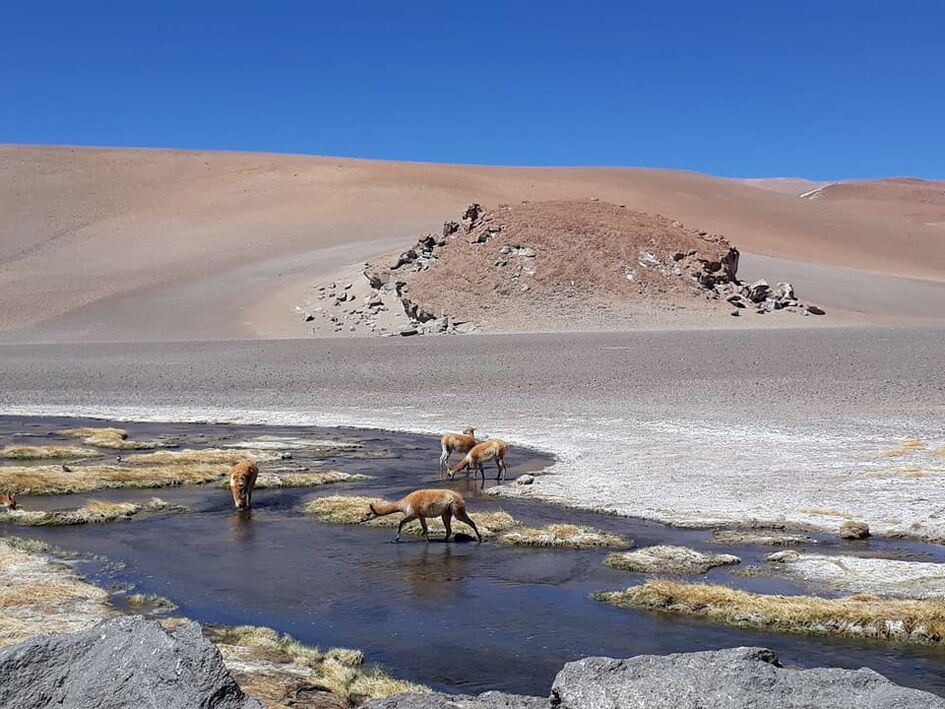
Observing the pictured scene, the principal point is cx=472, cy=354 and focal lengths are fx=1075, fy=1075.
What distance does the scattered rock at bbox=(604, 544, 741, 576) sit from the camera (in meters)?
13.6

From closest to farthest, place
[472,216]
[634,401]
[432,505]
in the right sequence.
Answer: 1. [432,505]
2. [634,401]
3. [472,216]

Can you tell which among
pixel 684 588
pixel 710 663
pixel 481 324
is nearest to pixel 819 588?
pixel 684 588

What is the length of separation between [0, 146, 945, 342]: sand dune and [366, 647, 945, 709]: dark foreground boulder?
51123mm

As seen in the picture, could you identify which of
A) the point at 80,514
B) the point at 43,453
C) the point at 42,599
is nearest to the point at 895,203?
the point at 43,453

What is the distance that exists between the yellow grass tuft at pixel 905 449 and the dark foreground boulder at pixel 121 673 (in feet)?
62.2

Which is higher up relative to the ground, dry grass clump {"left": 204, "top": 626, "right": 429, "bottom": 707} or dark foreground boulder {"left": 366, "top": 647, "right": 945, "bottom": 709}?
dark foreground boulder {"left": 366, "top": 647, "right": 945, "bottom": 709}

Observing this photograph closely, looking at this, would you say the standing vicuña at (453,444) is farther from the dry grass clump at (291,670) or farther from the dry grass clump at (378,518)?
the dry grass clump at (291,670)

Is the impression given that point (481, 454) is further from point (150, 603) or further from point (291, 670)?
point (291, 670)

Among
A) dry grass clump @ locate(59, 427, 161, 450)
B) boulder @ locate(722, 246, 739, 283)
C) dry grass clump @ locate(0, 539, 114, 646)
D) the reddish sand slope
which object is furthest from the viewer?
the reddish sand slope

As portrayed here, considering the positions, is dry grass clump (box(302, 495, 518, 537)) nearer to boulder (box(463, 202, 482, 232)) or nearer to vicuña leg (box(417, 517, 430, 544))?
vicuña leg (box(417, 517, 430, 544))

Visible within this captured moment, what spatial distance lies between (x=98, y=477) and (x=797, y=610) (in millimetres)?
14354

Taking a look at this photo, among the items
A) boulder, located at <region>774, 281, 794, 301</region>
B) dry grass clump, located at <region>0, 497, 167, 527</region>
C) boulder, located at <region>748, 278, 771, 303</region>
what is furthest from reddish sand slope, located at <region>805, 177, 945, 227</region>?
dry grass clump, located at <region>0, 497, 167, 527</region>

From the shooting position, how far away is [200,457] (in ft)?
76.0

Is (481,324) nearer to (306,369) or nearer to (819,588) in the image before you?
(306,369)
